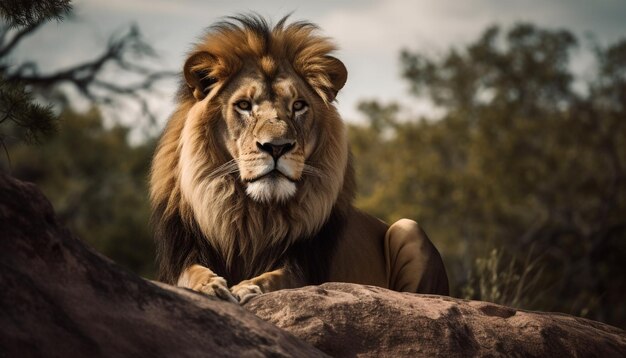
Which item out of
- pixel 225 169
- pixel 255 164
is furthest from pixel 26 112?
pixel 255 164

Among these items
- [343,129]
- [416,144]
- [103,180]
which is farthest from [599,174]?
[343,129]

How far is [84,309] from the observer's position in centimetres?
294

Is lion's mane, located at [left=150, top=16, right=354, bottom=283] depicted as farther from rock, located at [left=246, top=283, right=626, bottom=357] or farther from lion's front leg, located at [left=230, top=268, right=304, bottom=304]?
rock, located at [left=246, top=283, right=626, bottom=357]

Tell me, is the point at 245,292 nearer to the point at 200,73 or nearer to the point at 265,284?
the point at 265,284

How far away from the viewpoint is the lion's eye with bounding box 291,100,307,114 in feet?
17.5

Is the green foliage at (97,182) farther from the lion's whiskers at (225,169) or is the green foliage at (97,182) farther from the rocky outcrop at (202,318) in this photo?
the rocky outcrop at (202,318)

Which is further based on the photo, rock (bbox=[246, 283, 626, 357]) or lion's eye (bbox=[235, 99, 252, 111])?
lion's eye (bbox=[235, 99, 252, 111])

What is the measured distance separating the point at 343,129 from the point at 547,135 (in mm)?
20786

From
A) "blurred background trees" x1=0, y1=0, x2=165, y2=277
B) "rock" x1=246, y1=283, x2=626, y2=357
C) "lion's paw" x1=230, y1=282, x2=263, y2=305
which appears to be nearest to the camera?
"rock" x1=246, y1=283, x2=626, y2=357

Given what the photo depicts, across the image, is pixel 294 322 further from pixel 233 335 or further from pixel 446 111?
pixel 446 111

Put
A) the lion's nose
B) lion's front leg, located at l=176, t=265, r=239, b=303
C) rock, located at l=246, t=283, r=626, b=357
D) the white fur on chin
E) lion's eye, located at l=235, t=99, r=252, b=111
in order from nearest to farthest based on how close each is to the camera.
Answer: rock, located at l=246, t=283, r=626, b=357, lion's front leg, located at l=176, t=265, r=239, b=303, the lion's nose, the white fur on chin, lion's eye, located at l=235, t=99, r=252, b=111

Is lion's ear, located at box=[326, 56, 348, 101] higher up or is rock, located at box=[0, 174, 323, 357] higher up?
lion's ear, located at box=[326, 56, 348, 101]

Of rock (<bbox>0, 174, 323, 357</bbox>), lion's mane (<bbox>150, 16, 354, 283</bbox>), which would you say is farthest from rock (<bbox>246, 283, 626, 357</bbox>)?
lion's mane (<bbox>150, 16, 354, 283</bbox>)

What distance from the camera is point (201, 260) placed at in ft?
17.3
